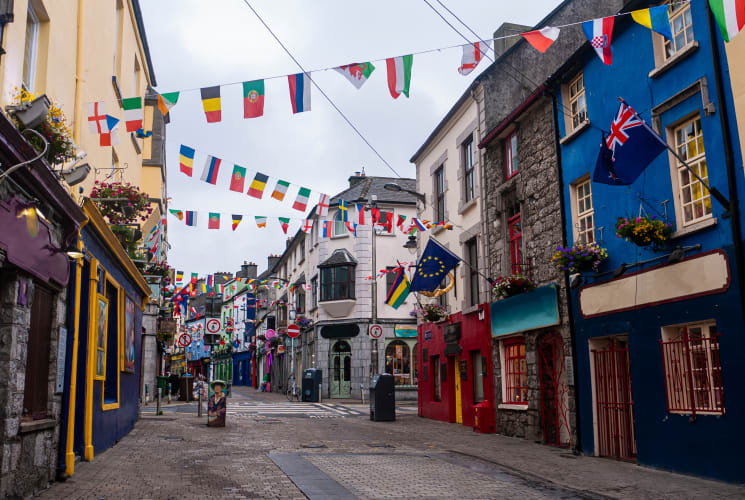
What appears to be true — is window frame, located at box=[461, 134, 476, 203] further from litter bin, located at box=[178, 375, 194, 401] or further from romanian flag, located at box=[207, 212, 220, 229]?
litter bin, located at box=[178, 375, 194, 401]

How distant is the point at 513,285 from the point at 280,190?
5373 mm

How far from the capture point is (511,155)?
603 inches

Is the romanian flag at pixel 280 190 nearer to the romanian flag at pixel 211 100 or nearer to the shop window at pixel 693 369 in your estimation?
the romanian flag at pixel 211 100

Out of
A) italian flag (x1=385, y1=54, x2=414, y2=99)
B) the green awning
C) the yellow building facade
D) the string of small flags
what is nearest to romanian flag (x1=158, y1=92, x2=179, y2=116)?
the string of small flags

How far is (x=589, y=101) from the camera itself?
11.8 metres

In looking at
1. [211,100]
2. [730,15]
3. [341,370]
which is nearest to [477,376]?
[211,100]

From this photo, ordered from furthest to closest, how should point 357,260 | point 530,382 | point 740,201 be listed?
1. point 357,260
2. point 530,382
3. point 740,201

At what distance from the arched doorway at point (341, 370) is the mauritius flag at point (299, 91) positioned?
2565cm

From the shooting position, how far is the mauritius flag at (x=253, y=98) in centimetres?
992

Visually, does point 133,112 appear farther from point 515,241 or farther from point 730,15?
point 515,241

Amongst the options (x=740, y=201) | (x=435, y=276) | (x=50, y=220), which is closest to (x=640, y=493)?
(x=740, y=201)

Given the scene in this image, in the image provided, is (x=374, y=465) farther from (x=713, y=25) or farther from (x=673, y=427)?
(x=713, y=25)

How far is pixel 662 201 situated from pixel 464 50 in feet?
12.0

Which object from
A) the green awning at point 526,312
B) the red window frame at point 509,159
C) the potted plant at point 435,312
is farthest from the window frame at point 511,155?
the potted plant at point 435,312
